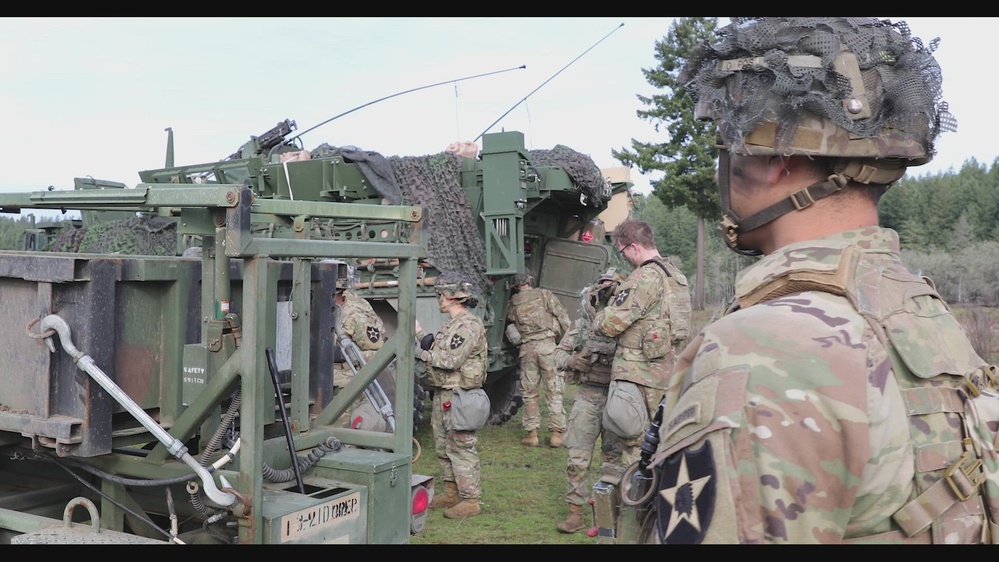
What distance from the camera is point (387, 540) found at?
11.3 feet

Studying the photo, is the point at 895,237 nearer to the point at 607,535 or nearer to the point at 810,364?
the point at 810,364

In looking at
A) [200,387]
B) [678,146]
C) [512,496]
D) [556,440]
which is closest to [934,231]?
[678,146]

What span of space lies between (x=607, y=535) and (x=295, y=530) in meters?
→ 1.33

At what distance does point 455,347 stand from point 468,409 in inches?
19.2

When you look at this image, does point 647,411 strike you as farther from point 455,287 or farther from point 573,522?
point 455,287


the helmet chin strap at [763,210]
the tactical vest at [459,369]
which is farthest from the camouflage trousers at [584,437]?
the helmet chin strap at [763,210]

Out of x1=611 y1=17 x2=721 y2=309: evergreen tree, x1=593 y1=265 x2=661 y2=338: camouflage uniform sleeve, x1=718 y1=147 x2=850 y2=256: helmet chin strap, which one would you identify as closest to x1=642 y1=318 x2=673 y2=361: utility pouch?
x1=593 y1=265 x2=661 y2=338: camouflage uniform sleeve

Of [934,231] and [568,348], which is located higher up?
[934,231]

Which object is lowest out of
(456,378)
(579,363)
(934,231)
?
(456,378)

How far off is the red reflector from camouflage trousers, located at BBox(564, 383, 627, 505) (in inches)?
95.8

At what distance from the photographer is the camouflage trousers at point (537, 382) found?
923 centimetres

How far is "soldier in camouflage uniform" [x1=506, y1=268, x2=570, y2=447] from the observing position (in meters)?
9.24

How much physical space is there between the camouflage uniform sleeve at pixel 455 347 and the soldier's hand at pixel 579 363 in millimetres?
782

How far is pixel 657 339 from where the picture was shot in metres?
5.83
